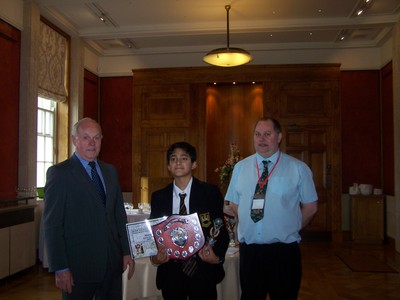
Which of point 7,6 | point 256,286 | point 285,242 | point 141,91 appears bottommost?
point 256,286

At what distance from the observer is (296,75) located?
8727 millimetres

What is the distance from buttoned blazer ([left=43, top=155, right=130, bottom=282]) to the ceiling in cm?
493

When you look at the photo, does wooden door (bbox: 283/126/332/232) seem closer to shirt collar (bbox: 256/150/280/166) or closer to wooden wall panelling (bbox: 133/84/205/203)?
wooden wall panelling (bbox: 133/84/205/203)

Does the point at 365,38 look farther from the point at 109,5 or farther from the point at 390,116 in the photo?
the point at 109,5

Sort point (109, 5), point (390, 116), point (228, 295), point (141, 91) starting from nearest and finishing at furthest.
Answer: point (228, 295), point (109, 5), point (390, 116), point (141, 91)

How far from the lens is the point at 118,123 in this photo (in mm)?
9570

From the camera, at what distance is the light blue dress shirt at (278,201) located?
268 cm

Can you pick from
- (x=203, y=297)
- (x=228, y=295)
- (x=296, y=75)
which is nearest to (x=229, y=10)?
(x=296, y=75)

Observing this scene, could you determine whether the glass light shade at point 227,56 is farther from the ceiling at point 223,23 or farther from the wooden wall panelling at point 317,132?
the wooden wall panelling at point 317,132

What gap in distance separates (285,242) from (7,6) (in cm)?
535

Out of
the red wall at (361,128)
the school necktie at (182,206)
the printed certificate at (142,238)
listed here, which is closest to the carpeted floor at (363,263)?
the red wall at (361,128)

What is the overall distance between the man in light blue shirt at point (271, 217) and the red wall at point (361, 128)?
6.52m

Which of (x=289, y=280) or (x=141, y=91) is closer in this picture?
(x=289, y=280)

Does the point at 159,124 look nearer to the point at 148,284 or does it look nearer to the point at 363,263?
the point at 363,263
